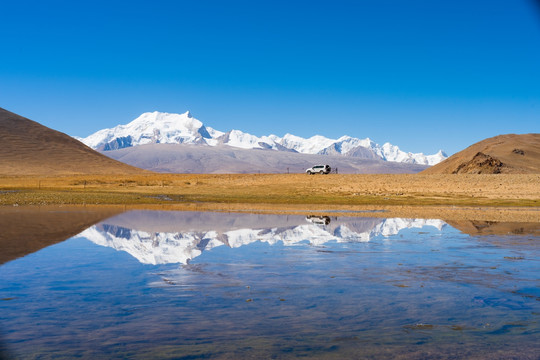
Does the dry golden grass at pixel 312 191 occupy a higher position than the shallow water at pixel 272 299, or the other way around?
the dry golden grass at pixel 312 191

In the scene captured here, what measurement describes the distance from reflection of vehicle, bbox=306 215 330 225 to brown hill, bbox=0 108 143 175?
399 feet

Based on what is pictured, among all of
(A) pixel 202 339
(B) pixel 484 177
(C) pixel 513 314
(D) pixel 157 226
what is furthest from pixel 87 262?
(B) pixel 484 177

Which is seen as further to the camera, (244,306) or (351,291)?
(351,291)

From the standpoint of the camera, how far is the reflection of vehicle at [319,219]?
97.2ft

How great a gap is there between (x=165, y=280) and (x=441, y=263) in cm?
880

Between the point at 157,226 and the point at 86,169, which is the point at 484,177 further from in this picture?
the point at 86,169

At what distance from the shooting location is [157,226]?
86.1ft

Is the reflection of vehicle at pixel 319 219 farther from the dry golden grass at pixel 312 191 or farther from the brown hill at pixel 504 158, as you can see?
the brown hill at pixel 504 158

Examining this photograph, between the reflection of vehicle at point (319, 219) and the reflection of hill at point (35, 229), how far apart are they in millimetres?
12833

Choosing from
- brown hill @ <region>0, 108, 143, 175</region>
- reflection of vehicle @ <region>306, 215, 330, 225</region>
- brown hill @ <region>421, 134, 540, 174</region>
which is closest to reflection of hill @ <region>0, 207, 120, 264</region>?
reflection of vehicle @ <region>306, 215, 330, 225</region>

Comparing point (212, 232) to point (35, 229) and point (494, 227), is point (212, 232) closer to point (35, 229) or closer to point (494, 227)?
point (35, 229)

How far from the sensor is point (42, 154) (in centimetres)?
16725

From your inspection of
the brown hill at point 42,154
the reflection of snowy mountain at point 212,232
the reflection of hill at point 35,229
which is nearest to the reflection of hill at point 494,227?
the reflection of snowy mountain at point 212,232

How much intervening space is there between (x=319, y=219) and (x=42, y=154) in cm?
15742
